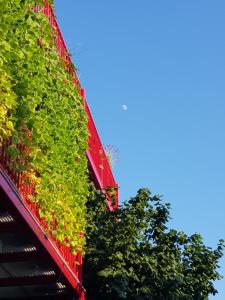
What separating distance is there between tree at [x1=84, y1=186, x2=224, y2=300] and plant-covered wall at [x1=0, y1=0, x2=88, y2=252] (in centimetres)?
204

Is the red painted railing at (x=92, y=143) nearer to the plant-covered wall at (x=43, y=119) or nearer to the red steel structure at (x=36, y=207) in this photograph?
the red steel structure at (x=36, y=207)

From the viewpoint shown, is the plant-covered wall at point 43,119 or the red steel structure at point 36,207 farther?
the red steel structure at point 36,207

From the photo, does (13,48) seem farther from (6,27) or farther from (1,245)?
(1,245)

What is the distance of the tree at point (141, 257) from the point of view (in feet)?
44.5

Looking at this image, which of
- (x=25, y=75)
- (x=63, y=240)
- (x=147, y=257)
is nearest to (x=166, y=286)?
(x=147, y=257)

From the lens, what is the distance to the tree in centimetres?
1357

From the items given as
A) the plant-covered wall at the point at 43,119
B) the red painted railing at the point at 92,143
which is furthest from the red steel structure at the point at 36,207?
the plant-covered wall at the point at 43,119

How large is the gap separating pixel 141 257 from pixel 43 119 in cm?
559

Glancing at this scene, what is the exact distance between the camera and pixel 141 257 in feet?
46.4

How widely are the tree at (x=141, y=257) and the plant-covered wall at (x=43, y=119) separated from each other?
2035mm

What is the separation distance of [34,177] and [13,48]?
1.77 m

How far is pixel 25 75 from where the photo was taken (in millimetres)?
8547

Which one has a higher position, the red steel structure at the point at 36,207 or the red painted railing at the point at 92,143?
the red painted railing at the point at 92,143

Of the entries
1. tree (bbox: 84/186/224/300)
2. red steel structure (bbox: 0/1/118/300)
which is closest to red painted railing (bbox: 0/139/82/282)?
red steel structure (bbox: 0/1/118/300)
